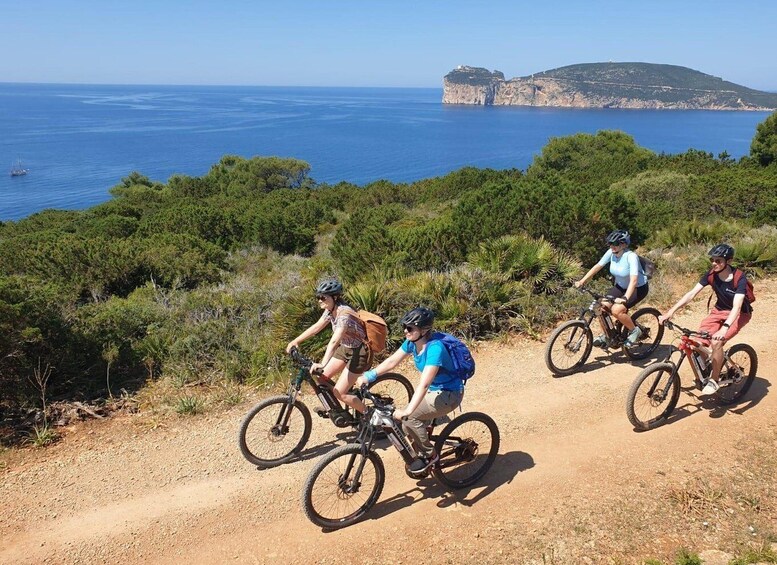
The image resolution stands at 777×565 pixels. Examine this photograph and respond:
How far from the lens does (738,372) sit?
6109 mm

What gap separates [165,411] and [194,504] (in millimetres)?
1911

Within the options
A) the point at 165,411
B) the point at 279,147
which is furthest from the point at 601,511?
the point at 279,147

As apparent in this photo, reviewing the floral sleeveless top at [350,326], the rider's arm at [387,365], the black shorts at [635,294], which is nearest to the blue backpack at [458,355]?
the rider's arm at [387,365]

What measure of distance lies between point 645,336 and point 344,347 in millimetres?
4433

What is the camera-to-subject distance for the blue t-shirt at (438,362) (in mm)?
4188

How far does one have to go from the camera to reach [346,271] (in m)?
11.1

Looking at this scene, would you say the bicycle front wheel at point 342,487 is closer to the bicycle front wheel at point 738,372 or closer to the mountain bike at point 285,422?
the mountain bike at point 285,422

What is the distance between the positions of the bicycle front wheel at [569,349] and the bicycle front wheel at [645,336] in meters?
0.63

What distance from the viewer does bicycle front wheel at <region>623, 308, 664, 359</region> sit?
7.26 m

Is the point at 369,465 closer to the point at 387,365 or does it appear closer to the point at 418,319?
the point at 387,365

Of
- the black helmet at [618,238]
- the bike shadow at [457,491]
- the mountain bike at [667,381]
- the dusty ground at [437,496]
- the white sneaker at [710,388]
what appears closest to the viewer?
the dusty ground at [437,496]

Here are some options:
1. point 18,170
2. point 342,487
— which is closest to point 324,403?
point 342,487

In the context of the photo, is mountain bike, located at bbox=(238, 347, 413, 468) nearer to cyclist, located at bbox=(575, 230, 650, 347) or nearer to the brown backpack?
the brown backpack

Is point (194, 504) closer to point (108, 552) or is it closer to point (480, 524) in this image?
point (108, 552)
